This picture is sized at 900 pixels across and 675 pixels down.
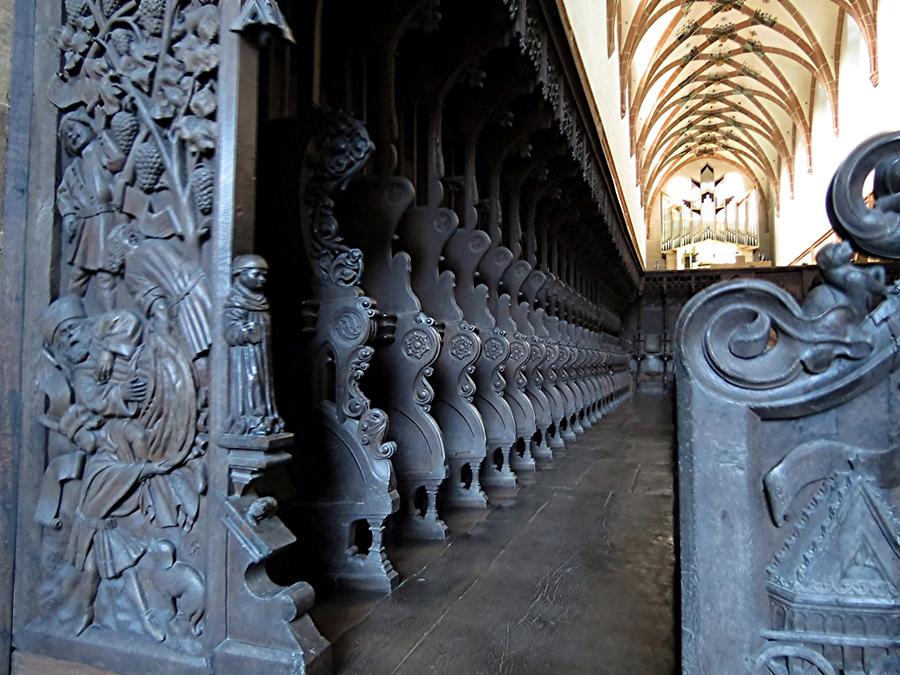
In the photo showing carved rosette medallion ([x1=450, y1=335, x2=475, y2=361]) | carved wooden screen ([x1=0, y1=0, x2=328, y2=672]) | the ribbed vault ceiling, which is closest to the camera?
carved wooden screen ([x1=0, y1=0, x2=328, y2=672])

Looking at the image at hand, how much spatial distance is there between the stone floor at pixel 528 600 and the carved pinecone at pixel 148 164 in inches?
43.9

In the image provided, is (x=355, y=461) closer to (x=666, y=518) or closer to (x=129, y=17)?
(x=129, y=17)

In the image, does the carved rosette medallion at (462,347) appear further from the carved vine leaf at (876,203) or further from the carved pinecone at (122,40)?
the carved vine leaf at (876,203)

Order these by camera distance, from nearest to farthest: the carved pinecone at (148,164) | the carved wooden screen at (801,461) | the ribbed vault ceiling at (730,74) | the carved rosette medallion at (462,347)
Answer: the carved wooden screen at (801,461) → the carved pinecone at (148,164) → the carved rosette medallion at (462,347) → the ribbed vault ceiling at (730,74)

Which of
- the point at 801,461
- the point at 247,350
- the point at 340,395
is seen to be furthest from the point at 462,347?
the point at 801,461

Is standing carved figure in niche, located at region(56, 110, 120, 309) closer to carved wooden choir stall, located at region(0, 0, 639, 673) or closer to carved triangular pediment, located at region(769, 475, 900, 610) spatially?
carved wooden choir stall, located at region(0, 0, 639, 673)

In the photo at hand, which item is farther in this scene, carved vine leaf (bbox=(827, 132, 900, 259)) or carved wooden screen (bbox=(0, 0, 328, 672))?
carved wooden screen (bbox=(0, 0, 328, 672))

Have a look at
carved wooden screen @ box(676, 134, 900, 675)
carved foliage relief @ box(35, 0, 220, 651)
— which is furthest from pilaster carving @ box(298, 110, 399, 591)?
carved wooden screen @ box(676, 134, 900, 675)

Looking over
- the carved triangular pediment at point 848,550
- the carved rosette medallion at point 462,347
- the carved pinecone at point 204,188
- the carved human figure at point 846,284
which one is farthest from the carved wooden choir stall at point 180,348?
the carved human figure at point 846,284

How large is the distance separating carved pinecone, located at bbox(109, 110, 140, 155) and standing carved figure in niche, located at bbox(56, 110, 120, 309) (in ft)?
0.11

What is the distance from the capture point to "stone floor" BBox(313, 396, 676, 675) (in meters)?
1.43

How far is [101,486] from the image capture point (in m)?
1.42

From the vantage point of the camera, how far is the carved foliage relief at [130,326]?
1.34 meters

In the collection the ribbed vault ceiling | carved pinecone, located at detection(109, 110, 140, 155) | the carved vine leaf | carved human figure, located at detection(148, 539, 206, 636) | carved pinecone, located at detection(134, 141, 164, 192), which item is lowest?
carved human figure, located at detection(148, 539, 206, 636)
